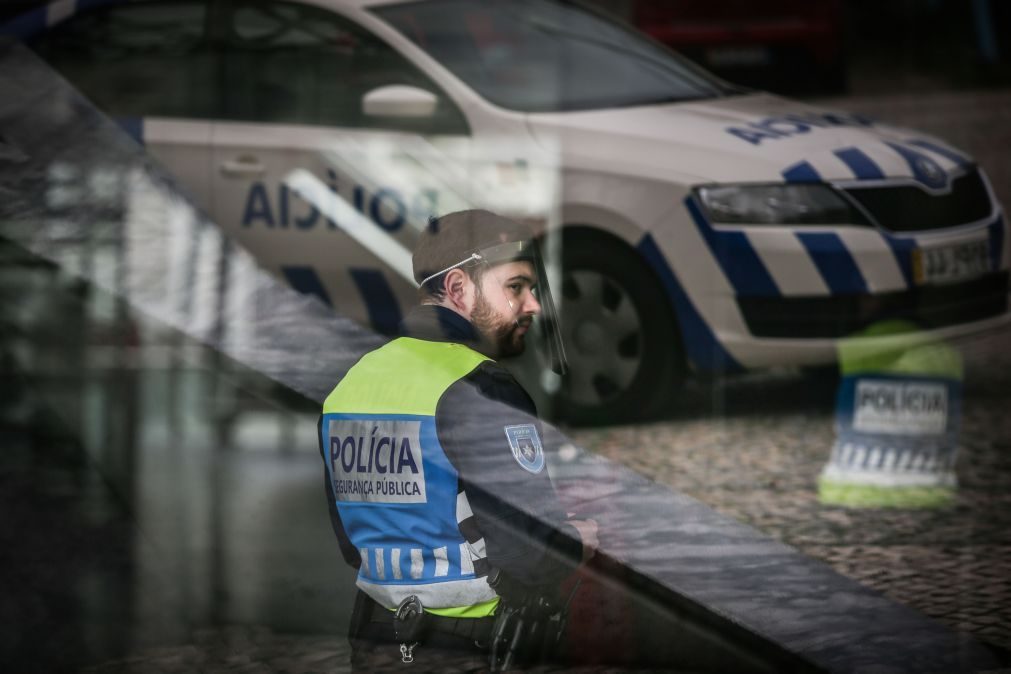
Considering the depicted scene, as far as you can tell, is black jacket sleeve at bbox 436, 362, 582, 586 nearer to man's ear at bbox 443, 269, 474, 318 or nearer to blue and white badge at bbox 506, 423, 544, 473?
blue and white badge at bbox 506, 423, 544, 473

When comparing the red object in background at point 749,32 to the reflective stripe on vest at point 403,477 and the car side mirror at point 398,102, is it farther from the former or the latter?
the reflective stripe on vest at point 403,477

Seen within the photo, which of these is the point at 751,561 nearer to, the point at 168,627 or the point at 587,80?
the point at 168,627

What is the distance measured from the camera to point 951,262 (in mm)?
6262

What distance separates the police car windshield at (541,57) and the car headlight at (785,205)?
30.9 inches

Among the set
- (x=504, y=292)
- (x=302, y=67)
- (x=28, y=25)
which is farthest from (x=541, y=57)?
(x=504, y=292)

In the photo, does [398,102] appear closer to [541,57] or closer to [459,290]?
[541,57]

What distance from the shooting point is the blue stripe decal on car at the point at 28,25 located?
6.95m

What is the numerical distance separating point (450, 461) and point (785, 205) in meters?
3.59

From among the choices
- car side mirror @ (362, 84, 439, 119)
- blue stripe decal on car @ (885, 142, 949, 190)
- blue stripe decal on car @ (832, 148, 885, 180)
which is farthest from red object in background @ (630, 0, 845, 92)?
car side mirror @ (362, 84, 439, 119)

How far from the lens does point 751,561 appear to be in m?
4.69

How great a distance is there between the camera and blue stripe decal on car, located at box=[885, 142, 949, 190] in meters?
6.24

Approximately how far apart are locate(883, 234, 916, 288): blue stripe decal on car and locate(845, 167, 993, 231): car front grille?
0.16ft

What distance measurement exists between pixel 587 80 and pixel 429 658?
4084 mm

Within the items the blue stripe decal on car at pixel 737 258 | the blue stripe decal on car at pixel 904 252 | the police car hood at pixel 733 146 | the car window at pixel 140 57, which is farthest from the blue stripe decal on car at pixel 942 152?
the car window at pixel 140 57
